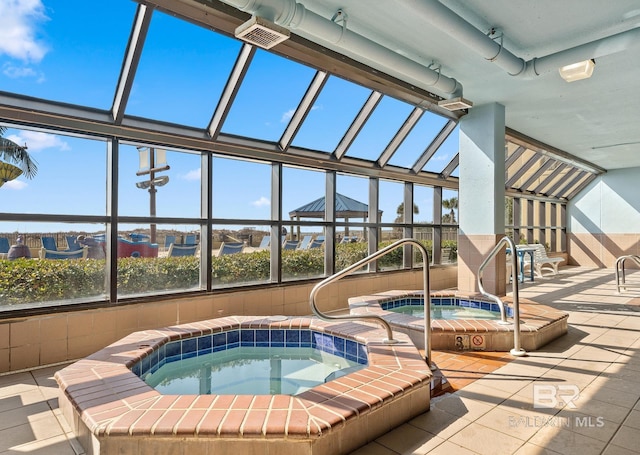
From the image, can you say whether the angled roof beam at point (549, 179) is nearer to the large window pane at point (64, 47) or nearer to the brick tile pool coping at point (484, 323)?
the brick tile pool coping at point (484, 323)

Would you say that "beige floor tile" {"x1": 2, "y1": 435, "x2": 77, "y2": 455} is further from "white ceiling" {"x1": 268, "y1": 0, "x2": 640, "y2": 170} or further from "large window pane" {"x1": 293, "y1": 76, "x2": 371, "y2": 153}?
"large window pane" {"x1": 293, "y1": 76, "x2": 371, "y2": 153}

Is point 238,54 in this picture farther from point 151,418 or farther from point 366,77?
point 151,418

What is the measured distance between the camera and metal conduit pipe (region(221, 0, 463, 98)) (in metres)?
2.98

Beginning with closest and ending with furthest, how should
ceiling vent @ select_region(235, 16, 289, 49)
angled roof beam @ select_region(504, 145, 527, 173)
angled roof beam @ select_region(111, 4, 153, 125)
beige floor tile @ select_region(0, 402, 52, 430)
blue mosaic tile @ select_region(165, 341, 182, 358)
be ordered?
1. beige floor tile @ select_region(0, 402, 52, 430)
2. ceiling vent @ select_region(235, 16, 289, 49)
3. angled roof beam @ select_region(111, 4, 153, 125)
4. blue mosaic tile @ select_region(165, 341, 182, 358)
5. angled roof beam @ select_region(504, 145, 527, 173)

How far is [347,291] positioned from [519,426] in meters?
4.04

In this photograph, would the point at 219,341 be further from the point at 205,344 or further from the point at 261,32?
the point at 261,32

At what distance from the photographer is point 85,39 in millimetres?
3559

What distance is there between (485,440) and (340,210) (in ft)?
15.5

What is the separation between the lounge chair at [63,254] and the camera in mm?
3852

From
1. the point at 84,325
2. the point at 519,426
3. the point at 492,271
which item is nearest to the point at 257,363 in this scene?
the point at 84,325

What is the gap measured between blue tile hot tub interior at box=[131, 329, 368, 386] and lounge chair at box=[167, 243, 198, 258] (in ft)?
4.38

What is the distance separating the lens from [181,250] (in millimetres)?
4824

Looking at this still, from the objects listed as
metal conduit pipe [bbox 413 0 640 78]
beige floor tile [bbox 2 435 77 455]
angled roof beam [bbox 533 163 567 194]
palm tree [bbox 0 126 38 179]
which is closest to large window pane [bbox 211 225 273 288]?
palm tree [bbox 0 126 38 179]

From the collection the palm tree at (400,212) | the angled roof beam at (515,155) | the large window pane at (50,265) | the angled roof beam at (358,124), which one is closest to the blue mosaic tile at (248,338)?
the large window pane at (50,265)
